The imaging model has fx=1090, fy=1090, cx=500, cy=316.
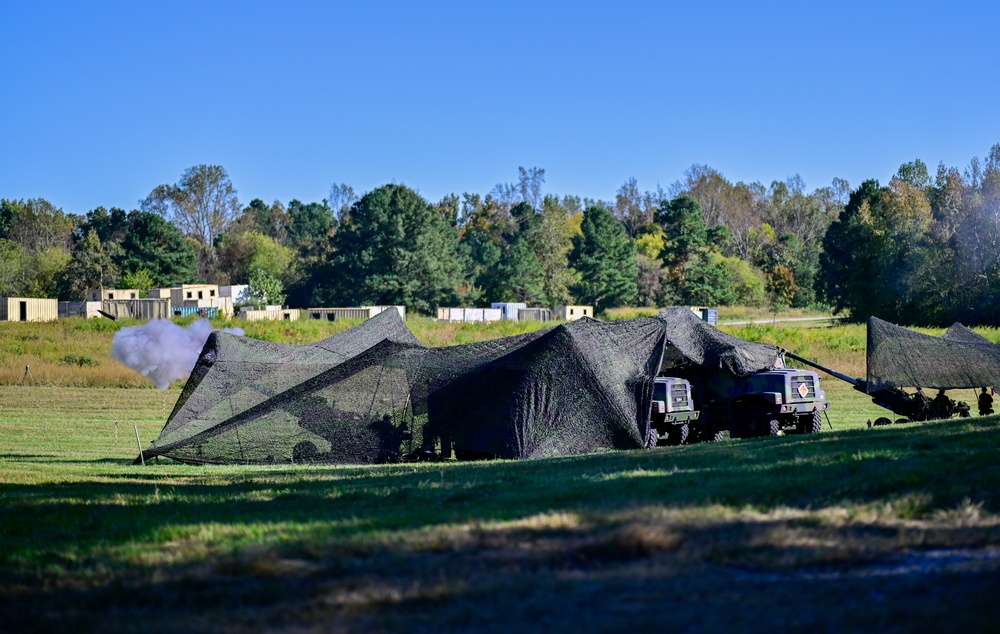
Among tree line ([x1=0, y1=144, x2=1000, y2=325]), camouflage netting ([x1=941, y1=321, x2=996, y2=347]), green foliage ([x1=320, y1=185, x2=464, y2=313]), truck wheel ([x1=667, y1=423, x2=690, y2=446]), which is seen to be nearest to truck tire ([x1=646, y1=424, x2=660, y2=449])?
truck wheel ([x1=667, y1=423, x2=690, y2=446])

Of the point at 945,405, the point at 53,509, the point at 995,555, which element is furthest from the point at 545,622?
the point at 945,405

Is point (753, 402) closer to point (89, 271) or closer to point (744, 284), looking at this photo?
point (89, 271)

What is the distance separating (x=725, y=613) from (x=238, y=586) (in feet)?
9.78

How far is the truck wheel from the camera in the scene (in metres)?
23.0

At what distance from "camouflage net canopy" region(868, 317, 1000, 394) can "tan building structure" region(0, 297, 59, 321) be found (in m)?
57.6

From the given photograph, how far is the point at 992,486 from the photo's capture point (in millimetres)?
8734

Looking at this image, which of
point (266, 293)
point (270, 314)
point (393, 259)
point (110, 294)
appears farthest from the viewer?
point (266, 293)

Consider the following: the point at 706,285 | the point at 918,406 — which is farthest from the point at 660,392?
the point at 706,285

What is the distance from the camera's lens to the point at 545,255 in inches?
4341

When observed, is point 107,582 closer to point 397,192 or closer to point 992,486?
point 992,486

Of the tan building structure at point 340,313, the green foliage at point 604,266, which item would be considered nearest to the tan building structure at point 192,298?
the tan building structure at point 340,313

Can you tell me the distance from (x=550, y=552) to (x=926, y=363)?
2016cm

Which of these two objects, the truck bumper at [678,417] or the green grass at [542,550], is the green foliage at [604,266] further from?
the green grass at [542,550]

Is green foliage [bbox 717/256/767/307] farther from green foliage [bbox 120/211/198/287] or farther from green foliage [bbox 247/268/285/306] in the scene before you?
green foliage [bbox 120/211/198/287]
